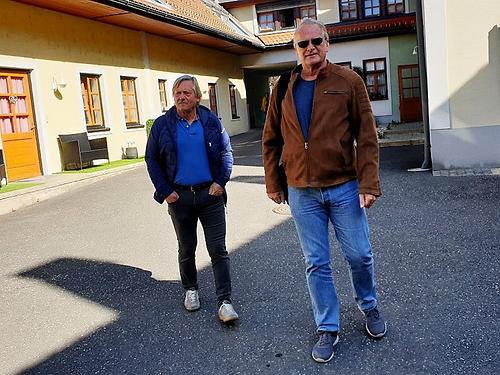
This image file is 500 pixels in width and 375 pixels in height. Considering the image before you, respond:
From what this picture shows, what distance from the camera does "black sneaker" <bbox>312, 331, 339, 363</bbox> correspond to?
10.2ft

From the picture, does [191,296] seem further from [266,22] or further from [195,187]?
[266,22]

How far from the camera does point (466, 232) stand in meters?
5.82

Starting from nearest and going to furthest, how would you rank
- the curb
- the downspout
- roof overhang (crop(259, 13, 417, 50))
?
the curb, the downspout, roof overhang (crop(259, 13, 417, 50))

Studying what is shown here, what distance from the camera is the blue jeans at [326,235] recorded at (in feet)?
10.2

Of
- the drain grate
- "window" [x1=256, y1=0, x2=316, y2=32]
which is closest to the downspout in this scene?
the drain grate

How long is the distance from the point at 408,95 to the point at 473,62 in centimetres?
1501

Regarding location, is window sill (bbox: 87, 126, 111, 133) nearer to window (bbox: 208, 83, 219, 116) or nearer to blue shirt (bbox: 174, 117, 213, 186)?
window (bbox: 208, 83, 219, 116)

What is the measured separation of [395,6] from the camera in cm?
2506

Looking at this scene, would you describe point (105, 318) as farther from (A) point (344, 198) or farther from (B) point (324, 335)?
(A) point (344, 198)

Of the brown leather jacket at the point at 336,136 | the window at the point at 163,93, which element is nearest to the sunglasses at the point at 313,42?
the brown leather jacket at the point at 336,136

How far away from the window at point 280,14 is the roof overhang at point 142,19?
4577 millimetres

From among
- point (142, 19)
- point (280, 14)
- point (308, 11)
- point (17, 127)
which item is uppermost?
point (280, 14)

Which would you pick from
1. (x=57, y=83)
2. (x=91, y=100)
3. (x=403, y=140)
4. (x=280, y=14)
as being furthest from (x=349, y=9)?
(x=57, y=83)

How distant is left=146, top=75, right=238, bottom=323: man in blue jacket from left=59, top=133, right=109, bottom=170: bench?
34.3ft
